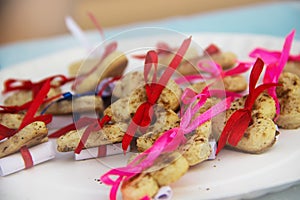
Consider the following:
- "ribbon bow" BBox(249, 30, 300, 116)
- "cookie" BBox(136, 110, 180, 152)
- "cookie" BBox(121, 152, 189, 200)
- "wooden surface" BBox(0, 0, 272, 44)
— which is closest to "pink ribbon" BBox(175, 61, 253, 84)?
"ribbon bow" BBox(249, 30, 300, 116)

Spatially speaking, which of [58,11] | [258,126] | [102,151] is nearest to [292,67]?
[258,126]

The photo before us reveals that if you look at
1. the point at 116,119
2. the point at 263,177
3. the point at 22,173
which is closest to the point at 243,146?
the point at 263,177

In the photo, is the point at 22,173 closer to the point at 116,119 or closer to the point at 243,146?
the point at 116,119

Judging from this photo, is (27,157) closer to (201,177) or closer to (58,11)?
(201,177)

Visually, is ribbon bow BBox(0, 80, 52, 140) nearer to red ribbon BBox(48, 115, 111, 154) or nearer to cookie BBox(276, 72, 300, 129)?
red ribbon BBox(48, 115, 111, 154)

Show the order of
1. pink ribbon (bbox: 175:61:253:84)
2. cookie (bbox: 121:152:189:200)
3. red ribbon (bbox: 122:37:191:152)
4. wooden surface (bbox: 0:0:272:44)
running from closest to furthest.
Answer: cookie (bbox: 121:152:189:200) → red ribbon (bbox: 122:37:191:152) → pink ribbon (bbox: 175:61:253:84) → wooden surface (bbox: 0:0:272:44)
